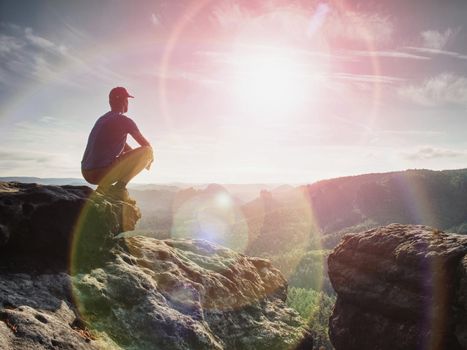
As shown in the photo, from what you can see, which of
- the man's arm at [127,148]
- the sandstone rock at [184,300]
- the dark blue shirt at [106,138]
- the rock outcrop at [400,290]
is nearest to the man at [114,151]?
the dark blue shirt at [106,138]

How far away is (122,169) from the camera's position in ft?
53.4

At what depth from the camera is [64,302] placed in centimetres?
1068

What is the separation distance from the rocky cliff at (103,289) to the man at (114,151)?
4.20 feet

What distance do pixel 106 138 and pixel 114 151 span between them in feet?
2.04

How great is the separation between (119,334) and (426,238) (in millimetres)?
14511

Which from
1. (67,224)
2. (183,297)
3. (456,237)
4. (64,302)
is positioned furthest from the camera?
(456,237)

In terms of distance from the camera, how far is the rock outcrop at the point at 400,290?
628 inches

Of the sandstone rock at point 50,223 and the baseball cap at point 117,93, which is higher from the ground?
the baseball cap at point 117,93

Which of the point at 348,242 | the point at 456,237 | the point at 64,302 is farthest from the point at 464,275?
the point at 64,302

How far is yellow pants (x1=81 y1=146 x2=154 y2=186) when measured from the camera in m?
16.0

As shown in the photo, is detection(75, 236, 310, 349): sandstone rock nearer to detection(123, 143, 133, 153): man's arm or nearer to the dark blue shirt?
the dark blue shirt

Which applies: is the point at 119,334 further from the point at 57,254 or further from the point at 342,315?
the point at 342,315

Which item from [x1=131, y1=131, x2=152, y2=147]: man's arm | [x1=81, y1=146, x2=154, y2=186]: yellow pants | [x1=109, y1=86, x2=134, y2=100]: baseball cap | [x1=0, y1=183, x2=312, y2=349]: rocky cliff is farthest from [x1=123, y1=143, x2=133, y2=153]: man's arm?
[x1=0, y1=183, x2=312, y2=349]: rocky cliff

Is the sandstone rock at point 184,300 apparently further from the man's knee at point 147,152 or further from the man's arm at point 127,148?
the man's arm at point 127,148
